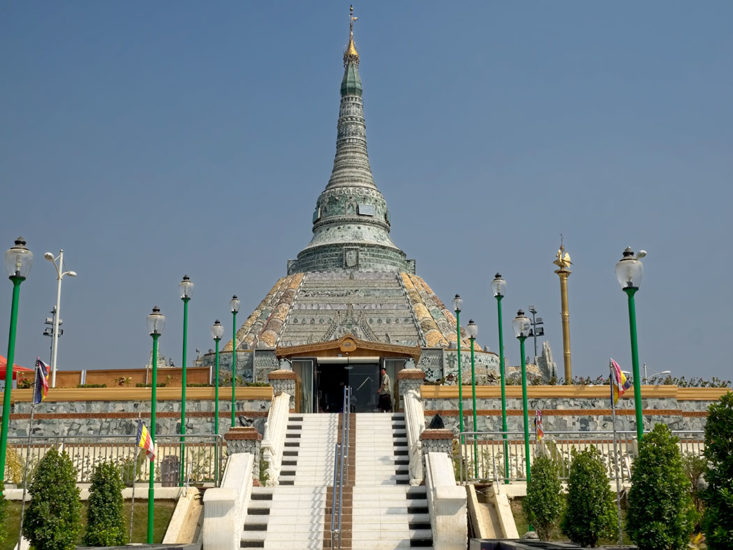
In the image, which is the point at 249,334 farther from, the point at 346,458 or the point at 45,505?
the point at 45,505

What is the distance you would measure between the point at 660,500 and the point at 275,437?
36.1ft

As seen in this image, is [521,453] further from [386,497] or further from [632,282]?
[632,282]

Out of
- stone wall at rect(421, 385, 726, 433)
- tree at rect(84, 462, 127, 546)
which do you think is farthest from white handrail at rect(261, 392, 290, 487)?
stone wall at rect(421, 385, 726, 433)

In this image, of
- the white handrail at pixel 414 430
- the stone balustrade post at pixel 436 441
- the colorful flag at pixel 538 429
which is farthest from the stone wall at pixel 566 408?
the stone balustrade post at pixel 436 441

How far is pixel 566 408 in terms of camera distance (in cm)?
2769

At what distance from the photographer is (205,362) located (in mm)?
44281

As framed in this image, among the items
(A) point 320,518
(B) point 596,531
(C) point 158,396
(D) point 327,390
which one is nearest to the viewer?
(B) point 596,531

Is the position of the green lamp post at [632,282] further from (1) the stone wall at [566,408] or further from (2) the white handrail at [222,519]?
(1) the stone wall at [566,408]

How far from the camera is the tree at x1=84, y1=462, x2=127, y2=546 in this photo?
1527 centimetres

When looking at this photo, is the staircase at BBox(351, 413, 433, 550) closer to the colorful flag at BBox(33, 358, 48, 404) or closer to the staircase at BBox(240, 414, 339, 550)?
the staircase at BBox(240, 414, 339, 550)

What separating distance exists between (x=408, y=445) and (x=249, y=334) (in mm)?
24965

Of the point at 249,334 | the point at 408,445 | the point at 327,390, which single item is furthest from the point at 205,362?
the point at 408,445

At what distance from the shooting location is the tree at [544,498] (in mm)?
15703

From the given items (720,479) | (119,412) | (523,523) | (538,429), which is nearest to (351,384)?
(119,412)
